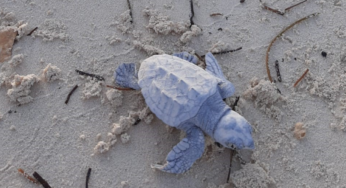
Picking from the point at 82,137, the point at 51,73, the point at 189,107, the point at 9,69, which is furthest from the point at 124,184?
the point at 9,69

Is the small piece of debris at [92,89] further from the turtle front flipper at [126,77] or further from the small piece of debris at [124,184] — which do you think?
the small piece of debris at [124,184]

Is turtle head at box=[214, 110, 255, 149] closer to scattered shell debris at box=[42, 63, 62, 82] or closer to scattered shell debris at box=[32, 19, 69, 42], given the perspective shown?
scattered shell debris at box=[42, 63, 62, 82]

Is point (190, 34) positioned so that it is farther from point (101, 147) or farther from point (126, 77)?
point (101, 147)

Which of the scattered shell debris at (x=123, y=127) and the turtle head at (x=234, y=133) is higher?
the turtle head at (x=234, y=133)

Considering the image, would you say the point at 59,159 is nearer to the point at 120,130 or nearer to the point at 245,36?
the point at 120,130

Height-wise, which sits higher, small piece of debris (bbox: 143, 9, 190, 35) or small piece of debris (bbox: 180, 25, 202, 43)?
small piece of debris (bbox: 143, 9, 190, 35)

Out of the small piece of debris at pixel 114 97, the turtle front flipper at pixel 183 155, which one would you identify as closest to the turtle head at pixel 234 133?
the turtle front flipper at pixel 183 155

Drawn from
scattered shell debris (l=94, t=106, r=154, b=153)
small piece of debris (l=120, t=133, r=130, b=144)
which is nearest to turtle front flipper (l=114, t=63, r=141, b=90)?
scattered shell debris (l=94, t=106, r=154, b=153)

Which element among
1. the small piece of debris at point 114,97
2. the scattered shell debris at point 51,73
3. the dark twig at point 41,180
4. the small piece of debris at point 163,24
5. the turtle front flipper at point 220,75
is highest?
the small piece of debris at point 163,24
